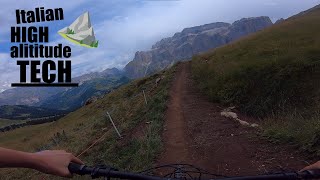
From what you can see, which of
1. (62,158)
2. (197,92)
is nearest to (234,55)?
(197,92)

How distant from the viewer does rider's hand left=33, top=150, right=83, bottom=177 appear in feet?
7.79

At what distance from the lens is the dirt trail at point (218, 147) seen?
32.9 feet

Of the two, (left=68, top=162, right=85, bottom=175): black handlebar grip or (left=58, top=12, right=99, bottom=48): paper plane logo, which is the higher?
(left=58, top=12, right=99, bottom=48): paper plane logo

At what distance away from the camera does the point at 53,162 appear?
243cm

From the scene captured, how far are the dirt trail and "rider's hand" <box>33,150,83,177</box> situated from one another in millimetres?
6050

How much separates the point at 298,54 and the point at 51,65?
16633mm

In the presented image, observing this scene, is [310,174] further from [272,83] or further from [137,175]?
[272,83]

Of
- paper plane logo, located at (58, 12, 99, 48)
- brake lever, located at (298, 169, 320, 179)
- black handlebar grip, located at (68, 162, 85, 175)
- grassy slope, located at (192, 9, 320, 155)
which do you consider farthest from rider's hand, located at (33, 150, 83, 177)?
paper plane logo, located at (58, 12, 99, 48)

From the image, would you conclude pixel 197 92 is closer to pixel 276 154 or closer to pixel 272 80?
pixel 272 80

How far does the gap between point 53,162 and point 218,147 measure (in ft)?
32.2

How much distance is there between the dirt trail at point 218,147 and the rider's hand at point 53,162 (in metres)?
6.05

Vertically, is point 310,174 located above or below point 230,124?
above

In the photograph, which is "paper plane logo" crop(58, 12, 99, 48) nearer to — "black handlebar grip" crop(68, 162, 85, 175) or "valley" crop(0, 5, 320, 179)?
"valley" crop(0, 5, 320, 179)

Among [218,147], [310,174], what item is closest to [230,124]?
[218,147]
